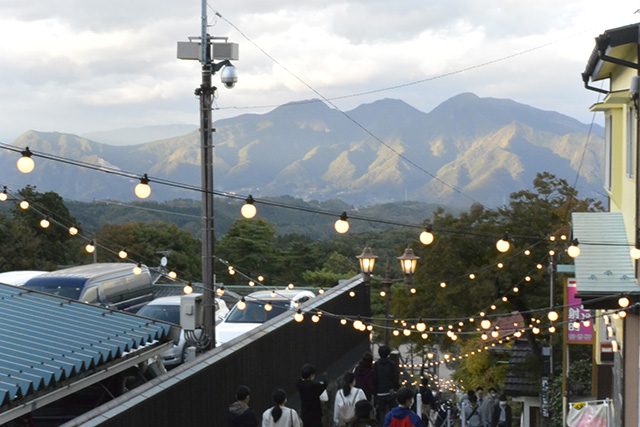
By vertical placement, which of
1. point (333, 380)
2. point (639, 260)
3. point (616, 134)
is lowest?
point (333, 380)

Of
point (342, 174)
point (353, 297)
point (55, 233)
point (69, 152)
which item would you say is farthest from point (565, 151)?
point (353, 297)

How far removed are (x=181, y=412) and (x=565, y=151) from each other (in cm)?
15061

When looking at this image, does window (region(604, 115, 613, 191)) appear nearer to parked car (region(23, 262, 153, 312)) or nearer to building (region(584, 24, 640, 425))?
building (region(584, 24, 640, 425))

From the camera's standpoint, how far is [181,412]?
857cm

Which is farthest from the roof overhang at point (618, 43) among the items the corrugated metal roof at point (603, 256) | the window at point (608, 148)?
the window at point (608, 148)

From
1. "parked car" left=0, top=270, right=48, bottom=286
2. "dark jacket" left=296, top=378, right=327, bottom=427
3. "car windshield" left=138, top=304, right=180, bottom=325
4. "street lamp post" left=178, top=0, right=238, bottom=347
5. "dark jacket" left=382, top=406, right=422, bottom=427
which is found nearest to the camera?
"dark jacket" left=382, top=406, right=422, bottom=427

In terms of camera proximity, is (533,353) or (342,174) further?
(342,174)

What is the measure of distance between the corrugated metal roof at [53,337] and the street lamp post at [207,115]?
2.48 ft

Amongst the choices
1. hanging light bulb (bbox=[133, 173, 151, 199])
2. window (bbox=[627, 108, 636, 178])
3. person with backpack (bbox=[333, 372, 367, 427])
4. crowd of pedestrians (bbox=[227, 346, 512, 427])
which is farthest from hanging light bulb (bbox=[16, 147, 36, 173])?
window (bbox=[627, 108, 636, 178])

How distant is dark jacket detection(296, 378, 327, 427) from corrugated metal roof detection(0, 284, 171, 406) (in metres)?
2.39

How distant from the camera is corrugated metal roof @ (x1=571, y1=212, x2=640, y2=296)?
35.2ft

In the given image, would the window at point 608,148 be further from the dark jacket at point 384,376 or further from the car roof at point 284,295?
the car roof at point 284,295

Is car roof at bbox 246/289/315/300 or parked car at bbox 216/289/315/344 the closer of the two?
parked car at bbox 216/289/315/344

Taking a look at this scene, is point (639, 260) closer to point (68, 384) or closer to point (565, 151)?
point (68, 384)
